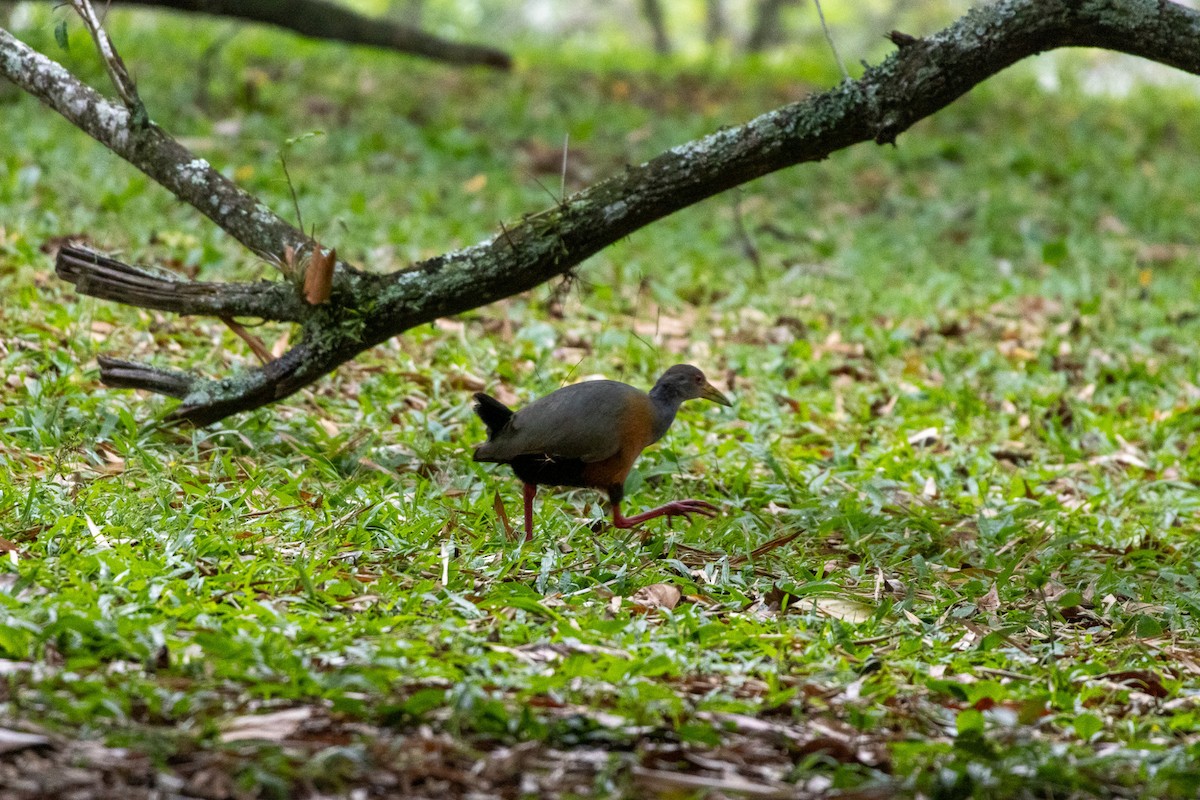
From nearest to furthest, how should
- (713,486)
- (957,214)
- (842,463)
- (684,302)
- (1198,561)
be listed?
(1198,561), (713,486), (842,463), (684,302), (957,214)

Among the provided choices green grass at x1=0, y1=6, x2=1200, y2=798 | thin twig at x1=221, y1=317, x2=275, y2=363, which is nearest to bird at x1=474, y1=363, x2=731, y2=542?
green grass at x1=0, y1=6, x2=1200, y2=798

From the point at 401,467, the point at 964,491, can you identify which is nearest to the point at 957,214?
the point at 964,491

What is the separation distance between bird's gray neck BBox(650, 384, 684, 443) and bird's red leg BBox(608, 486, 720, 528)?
25 cm

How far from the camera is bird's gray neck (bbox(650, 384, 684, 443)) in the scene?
4476 mm

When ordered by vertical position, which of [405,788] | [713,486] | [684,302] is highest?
[684,302]

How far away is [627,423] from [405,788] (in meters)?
1.84

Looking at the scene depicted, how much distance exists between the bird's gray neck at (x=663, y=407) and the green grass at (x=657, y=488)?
14.2 inches

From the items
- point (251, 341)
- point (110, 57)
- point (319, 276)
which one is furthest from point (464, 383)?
point (110, 57)

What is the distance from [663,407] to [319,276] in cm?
132

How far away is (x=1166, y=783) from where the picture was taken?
273cm

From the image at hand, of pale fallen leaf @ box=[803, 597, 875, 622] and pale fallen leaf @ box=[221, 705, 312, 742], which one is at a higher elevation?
pale fallen leaf @ box=[803, 597, 875, 622]

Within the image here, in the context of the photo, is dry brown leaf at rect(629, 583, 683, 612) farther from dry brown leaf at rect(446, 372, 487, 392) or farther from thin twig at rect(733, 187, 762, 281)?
thin twig at rect(733, 187, 762, 281)

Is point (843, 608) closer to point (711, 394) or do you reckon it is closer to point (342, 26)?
point (711, 394)

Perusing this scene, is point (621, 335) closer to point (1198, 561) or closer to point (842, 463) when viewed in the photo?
point (842, 463)
